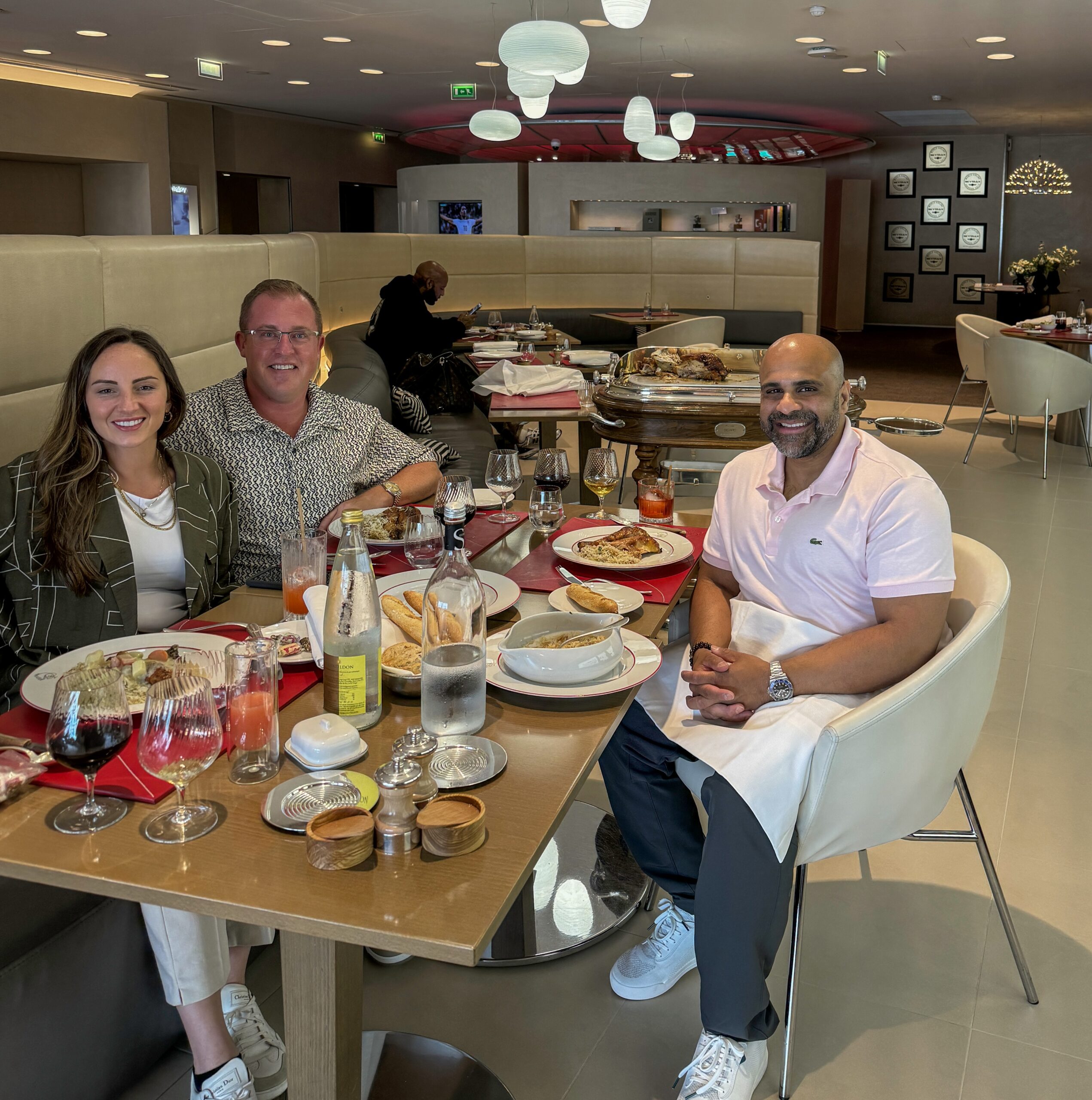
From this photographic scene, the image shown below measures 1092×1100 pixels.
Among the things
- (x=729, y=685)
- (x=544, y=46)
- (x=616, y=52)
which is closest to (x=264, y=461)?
(x=729, y=685)

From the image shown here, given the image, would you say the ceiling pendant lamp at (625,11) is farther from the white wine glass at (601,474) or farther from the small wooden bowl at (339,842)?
the small wooden bowl at (339,842)

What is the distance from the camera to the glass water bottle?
1.43 meters

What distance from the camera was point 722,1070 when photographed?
5.65 ft

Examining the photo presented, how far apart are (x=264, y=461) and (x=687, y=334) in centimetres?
565

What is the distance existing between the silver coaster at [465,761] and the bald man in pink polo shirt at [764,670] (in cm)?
50

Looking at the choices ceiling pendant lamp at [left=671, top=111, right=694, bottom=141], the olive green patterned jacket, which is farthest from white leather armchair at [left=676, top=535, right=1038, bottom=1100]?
ceiling pendant lamp at [left=671, top=111, right=694, bottom=141]

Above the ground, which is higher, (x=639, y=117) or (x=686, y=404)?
(x=639, y=117)

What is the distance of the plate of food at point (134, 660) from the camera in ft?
4.75

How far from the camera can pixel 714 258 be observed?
10516 mm

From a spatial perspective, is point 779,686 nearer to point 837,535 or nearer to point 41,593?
point 837,535

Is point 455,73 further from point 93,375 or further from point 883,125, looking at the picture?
point 93,375

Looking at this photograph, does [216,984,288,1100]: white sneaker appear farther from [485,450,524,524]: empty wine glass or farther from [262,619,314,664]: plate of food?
[485,450,524,524]: empty wine glass

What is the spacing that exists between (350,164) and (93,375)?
14972 mm

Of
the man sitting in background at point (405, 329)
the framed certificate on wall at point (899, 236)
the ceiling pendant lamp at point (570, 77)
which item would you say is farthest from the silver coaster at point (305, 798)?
the framed certificate on wall at point (899, 236)
